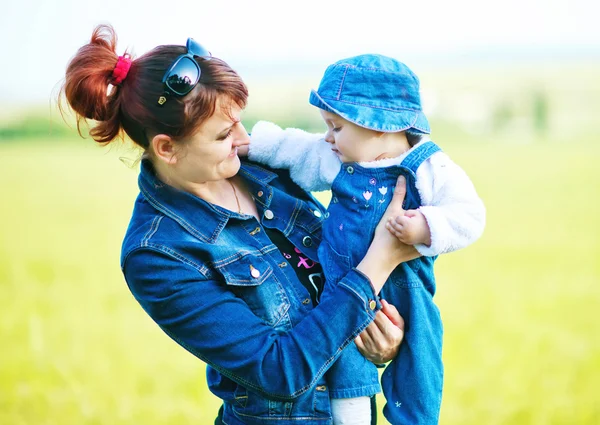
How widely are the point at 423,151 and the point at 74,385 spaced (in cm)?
364

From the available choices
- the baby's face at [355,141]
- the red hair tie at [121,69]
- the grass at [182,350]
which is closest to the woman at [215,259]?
the red hair tie at [121,69]

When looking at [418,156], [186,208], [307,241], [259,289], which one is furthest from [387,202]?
[186,208]

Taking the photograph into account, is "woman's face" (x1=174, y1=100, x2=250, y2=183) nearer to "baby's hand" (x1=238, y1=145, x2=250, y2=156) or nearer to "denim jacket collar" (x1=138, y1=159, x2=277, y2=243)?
"denim jacket collar" (x1=138, y1=159, x2=277, y2=243)

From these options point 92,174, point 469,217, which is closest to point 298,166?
point 469,217

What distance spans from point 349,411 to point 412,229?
504 millimetres

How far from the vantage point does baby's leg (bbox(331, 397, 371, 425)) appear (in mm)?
1838

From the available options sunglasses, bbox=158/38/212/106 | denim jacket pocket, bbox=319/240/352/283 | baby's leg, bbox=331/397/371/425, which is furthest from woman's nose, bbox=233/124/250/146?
baby's leg, bbox=331/397/371/425

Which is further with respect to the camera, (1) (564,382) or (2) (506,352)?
(2) (506,352)

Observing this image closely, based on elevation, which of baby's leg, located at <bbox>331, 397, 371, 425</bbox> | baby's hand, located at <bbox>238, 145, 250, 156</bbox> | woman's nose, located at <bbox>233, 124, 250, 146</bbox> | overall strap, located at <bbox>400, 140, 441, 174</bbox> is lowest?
baby's leg, located at <bbox>331, 397, 371, 425</bbox>

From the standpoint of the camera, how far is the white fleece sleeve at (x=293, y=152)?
204 cm

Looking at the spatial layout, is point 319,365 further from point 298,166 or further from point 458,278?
point 458,278

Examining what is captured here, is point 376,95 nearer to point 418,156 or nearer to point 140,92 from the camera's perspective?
point 418,156

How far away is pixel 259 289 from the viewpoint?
1.78 metres

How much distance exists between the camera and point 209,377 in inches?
77.0
